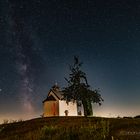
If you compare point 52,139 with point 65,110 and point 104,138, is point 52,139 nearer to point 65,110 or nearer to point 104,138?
point 104,138

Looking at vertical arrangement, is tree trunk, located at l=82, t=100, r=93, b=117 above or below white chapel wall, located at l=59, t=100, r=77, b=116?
below

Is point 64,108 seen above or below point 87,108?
above

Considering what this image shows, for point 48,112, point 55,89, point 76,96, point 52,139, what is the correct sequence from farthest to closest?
point 55,89, point 48,112, point 76,96, point 52,139

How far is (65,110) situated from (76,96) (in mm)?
24112

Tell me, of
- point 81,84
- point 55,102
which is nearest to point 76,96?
point 81,84

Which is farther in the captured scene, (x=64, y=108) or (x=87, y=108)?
(x=64, y=108)

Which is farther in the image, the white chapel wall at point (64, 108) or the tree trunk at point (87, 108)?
the white chapel wall at point (64, 108)

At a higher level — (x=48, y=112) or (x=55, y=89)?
(x=55, y=89)

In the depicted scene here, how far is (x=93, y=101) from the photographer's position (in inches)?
1886

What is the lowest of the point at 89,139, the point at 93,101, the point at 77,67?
the point at 89,139

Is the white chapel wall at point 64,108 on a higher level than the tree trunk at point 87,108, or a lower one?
higher

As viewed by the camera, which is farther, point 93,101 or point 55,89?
point 55,89

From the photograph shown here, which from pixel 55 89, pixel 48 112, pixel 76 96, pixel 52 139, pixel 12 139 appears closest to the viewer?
pixel 52 139

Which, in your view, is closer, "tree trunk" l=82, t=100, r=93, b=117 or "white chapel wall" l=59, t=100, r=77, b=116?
"tree trunk" l=82, t=100, r=93, b=117
